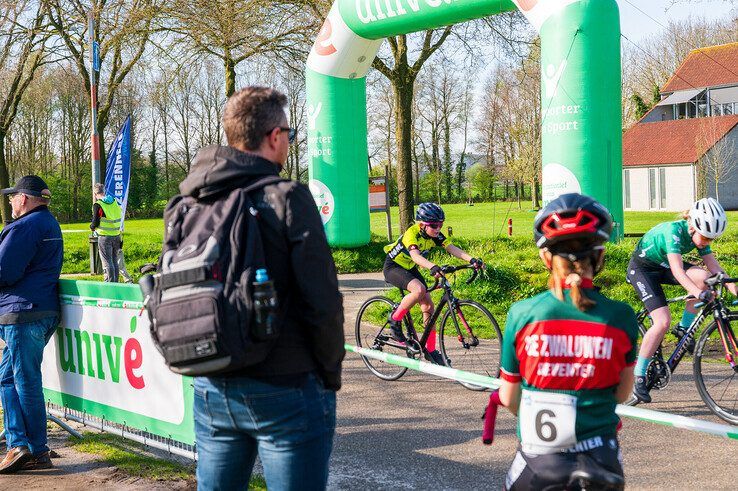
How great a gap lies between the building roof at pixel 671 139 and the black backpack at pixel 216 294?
46973 mm

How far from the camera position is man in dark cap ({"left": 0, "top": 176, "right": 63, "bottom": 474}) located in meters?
5.45

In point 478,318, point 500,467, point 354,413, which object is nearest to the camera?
point 500,467

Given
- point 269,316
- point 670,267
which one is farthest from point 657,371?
point 269,316

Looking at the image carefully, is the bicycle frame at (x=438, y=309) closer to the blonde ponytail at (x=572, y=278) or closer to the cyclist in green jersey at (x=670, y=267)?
the cyclist in green jersey at (x=670, y=267)

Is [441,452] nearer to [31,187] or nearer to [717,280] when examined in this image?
[717,280]

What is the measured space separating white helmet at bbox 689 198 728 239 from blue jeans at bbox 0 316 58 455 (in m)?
5.07

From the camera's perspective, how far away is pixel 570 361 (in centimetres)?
269

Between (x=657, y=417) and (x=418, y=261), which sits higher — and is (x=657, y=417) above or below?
below

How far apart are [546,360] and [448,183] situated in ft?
210

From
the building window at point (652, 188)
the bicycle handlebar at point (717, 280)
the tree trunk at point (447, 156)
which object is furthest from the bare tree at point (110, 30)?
the tree trunk at point (447, 156)

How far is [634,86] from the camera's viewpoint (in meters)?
59.1

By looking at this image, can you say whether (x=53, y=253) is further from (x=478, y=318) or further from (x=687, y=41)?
(x=687, y=41)

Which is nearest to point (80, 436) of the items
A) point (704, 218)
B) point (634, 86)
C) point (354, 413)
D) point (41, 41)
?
point (354, 413)

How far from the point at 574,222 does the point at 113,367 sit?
4.16 m
